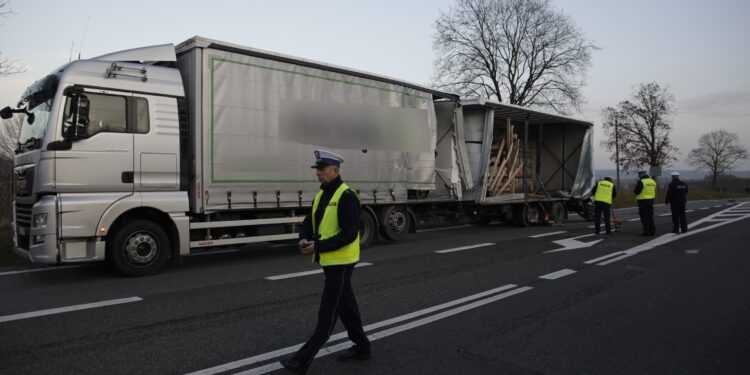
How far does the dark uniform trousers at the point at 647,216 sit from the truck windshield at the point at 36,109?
12.8 metres

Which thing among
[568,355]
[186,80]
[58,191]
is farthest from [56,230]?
[568,355]

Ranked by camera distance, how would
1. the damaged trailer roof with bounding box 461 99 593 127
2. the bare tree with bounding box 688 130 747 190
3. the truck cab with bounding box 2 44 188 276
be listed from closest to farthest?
the truck cab with bounding box 2 44 188 276 < the damaged trailer roof with bounding box 461 99 593 127 < the bare tree with bounding box 688 130 747 190

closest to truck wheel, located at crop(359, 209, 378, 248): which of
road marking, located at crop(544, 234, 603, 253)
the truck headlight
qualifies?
road marking, located at crop(544, 234, 603, 253)

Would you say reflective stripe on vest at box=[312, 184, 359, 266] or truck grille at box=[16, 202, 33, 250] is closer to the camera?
reflective stripe on vest at box=[312, 184, 359, 266]

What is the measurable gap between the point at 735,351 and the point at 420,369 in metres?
2.73

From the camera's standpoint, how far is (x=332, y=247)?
12.8 ft

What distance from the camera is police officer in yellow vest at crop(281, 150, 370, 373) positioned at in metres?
3.91

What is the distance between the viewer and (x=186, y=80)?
8359 millimetres

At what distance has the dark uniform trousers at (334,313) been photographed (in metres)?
3.86

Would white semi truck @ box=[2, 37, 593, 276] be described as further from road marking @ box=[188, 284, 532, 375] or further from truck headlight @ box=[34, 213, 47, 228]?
road marking @ box=[188, 284, 532, 375]

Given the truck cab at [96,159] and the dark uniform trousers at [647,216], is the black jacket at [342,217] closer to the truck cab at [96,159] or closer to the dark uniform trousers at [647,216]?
the truck cab at [96,159]

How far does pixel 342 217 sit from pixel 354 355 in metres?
1.15

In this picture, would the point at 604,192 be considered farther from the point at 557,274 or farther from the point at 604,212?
the point at 557,274

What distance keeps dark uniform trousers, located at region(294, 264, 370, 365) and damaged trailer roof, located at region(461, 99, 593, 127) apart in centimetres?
993
